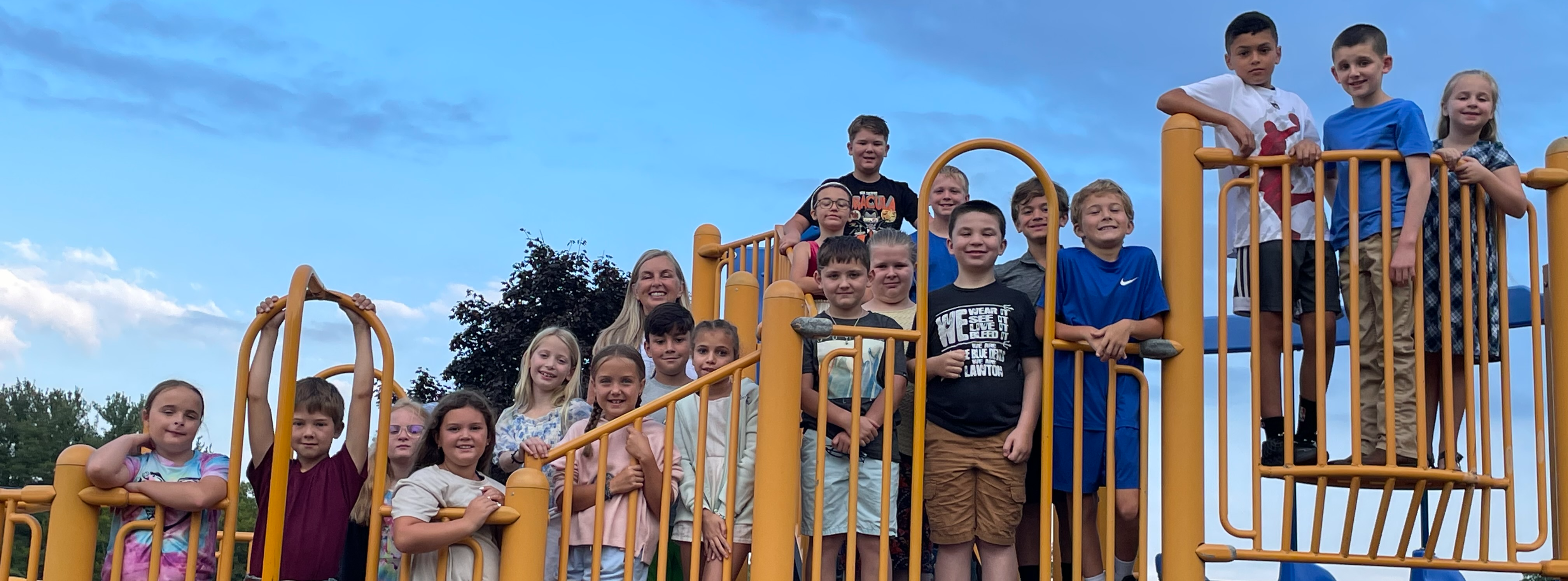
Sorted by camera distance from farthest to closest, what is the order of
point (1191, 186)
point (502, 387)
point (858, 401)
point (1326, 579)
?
point (502, 387)
point (1326, 579)
point (1191, 186)
point (858, 401)

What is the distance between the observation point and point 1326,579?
719cm

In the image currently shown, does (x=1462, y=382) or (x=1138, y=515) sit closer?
(x=1138, y=515)

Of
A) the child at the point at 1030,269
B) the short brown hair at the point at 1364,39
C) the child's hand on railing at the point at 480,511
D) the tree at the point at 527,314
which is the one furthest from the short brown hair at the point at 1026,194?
the tree at the point at 527,314

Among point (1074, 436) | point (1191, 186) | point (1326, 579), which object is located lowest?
point (1326, 579)

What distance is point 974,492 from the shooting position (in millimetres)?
4902

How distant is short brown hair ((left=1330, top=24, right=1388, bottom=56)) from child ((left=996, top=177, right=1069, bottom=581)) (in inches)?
47.5

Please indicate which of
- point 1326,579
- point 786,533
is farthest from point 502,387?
point 786,533

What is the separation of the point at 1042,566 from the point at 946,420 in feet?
1.94

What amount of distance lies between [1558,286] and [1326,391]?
1.22 m

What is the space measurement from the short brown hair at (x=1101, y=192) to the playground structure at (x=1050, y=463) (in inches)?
5.4

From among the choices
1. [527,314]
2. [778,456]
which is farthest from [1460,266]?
[527,314]

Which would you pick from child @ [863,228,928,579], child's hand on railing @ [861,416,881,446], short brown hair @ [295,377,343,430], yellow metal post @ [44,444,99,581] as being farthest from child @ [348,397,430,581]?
child @ [863,228,928,579]

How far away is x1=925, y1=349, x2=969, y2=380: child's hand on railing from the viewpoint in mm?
4914

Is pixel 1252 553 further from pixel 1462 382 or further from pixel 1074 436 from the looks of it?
pixel 1462 382
